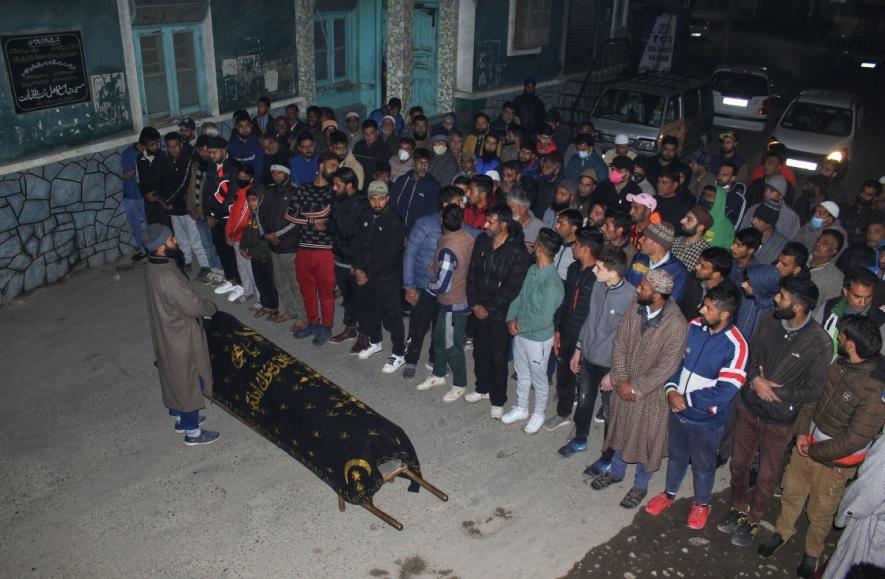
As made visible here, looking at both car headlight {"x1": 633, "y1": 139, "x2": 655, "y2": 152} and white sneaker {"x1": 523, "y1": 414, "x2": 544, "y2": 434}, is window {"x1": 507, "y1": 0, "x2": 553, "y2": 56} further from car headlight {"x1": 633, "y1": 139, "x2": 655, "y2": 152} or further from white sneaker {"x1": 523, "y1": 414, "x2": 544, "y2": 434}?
white sneaker {"x1": 523, "y1": 414, "x2": 544, "y2": 434}

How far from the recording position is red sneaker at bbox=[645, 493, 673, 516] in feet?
20.3

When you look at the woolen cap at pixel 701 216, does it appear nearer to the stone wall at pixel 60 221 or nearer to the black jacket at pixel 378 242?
the black jacket at pixel 378 242

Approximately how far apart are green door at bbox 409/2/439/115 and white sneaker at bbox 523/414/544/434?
37.0 ft

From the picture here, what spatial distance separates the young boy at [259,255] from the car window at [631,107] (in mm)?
8948

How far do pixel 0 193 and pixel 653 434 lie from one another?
848 centimetres

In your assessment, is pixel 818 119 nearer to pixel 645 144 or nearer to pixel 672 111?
pixel 672 111

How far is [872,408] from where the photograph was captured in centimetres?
488

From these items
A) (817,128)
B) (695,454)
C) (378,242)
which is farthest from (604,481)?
(817,128)

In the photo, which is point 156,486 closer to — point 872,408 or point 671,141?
point 872,408

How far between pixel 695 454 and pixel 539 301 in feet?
6.11

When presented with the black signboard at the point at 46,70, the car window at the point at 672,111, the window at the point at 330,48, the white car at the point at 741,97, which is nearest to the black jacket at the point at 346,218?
the black signboard at the point at 46,70

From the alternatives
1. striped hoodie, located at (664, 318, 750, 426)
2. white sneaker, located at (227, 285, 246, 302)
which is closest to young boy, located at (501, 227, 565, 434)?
Result: striped hoodie, located at (664, 318, 750, 426)

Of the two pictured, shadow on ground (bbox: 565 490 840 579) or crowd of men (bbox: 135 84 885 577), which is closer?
crowd of men (bbox: 135 84 885 577)

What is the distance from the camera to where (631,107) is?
15.0 m
